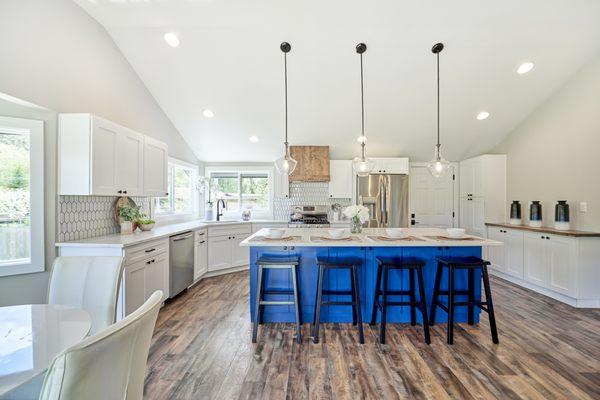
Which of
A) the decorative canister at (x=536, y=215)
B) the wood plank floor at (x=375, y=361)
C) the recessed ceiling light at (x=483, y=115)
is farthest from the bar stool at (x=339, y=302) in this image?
the recessed ceiling light at (x=483, y=115)

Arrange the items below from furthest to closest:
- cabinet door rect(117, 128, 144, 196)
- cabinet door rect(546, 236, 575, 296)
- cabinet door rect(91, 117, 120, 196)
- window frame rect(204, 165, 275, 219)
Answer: window frame rect(204, 165, 275, 219), cabinet door rect(546, 236, 575, 296), cabinet door rect(117, 128, 144, 196), cabinet door rect(91, 117, 120, 196)

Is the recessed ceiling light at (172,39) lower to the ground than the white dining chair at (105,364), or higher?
higher

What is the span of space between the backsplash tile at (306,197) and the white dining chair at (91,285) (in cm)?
400

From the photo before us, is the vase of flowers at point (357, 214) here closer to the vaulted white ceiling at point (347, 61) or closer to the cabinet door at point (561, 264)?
the vaulted white ceiling at point (347, 61)

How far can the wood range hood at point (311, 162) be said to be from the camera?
5.15 meters

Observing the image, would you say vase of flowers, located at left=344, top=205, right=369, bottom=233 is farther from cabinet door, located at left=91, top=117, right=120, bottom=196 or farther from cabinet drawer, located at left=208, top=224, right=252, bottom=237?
cabinet door, located at left=91, top=117, right=120, bottom=196

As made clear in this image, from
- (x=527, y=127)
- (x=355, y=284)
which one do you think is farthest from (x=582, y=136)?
(x=355, y=284)

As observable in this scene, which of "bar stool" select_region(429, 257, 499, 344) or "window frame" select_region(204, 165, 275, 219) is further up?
"window frame" select_region(204, 165, 275, 219)

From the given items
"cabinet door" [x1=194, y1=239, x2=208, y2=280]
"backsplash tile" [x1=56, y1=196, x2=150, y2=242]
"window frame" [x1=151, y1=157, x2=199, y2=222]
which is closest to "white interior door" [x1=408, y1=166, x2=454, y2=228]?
"cabinet door" [x1=194, y1=239, x2=208, y2=280]

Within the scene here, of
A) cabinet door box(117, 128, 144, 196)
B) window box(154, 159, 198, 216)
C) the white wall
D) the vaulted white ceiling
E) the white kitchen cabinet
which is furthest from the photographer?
the white kitchen cabinet

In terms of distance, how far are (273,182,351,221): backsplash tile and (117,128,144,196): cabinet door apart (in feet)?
9.38

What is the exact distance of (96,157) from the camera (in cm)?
254

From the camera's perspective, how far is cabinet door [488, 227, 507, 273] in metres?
4.31

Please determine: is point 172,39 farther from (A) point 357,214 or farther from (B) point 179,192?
(A) point 357,214
